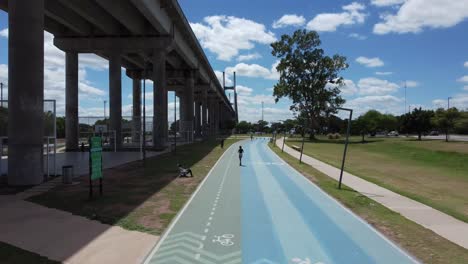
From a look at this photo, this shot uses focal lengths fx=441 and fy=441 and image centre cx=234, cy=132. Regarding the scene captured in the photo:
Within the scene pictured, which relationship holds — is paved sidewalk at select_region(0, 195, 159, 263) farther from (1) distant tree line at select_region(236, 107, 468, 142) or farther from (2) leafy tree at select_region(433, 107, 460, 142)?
(2) leafy tree at select_region(433, 107, 460, 142)

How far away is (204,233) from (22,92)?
12.4 meters

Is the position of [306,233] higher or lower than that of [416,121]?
lower

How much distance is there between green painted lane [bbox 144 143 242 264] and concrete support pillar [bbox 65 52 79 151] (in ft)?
103

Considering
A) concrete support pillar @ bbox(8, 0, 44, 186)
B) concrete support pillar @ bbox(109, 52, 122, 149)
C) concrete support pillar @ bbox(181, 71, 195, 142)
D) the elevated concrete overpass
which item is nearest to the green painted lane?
concrete support pillar @ bbox(8, 0, 44, 186)

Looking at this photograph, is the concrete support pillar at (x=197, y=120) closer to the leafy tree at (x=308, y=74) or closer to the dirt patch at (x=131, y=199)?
the leafy tree at (x=308, y=74)

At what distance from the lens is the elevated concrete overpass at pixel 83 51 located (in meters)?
19.4

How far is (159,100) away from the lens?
47719mm

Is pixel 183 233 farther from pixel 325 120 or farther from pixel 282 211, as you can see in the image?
pixel 325 120

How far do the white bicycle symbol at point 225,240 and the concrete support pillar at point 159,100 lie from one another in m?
37.4

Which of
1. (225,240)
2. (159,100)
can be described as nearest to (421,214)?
(225,240)

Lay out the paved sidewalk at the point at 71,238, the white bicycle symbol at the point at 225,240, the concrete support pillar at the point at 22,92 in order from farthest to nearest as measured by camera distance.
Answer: the concrete support pillar at the point at 22,92
the white bicycle symbol at the point at 225,240
the paved sidewalk at the point at 71,238

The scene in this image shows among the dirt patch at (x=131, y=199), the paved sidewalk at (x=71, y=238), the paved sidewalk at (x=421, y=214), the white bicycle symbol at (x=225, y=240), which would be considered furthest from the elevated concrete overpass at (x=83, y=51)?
the paved sidewalk at (x=421, y=214)

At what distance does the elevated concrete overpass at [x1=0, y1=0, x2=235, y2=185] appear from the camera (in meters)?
19.4

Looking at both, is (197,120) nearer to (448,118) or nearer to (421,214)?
Result: (448,118)
